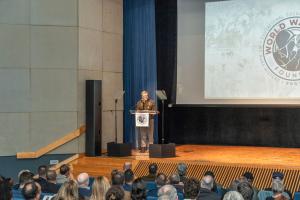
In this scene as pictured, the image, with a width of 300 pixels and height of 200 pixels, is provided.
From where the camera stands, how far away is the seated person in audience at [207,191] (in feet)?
14.8

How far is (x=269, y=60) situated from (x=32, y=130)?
208 inches

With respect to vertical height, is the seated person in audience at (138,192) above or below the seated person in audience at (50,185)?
above

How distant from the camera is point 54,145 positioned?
1022 cm

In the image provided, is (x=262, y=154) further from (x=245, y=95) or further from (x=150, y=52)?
(x=150, y=52)

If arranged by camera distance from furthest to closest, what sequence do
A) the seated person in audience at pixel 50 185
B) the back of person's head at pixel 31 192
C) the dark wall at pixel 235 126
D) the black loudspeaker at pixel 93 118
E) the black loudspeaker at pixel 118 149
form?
the dark wall at pixel 235 126 → the black loudspeaker at pixel 93 118 → the black loudspeaker at pixel 118 149 → the seated person in audience at pixel 50 185 → the back of person's head at pixel 31 192

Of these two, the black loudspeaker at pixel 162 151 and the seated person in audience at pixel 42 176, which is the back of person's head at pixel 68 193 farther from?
the black loudspeaker at pixel 162 151

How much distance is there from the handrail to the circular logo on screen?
4.35 metres

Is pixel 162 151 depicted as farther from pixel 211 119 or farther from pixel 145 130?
pixel 211 119

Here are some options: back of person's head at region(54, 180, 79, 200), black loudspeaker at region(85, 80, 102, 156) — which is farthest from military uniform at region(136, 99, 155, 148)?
back of person's head at region(54, 180, 79, 200)

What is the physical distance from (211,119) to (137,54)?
2.39m

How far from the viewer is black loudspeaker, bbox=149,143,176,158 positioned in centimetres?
960

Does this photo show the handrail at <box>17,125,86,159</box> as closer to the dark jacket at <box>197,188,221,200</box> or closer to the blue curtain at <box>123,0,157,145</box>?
the blue curtain at <box>123,0,157,145</box>

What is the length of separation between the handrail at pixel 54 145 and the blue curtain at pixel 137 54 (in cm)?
172

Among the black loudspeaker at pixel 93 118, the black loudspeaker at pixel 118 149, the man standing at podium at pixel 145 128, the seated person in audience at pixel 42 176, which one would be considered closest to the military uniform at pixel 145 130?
the man standing at podium at pixel 145 128
